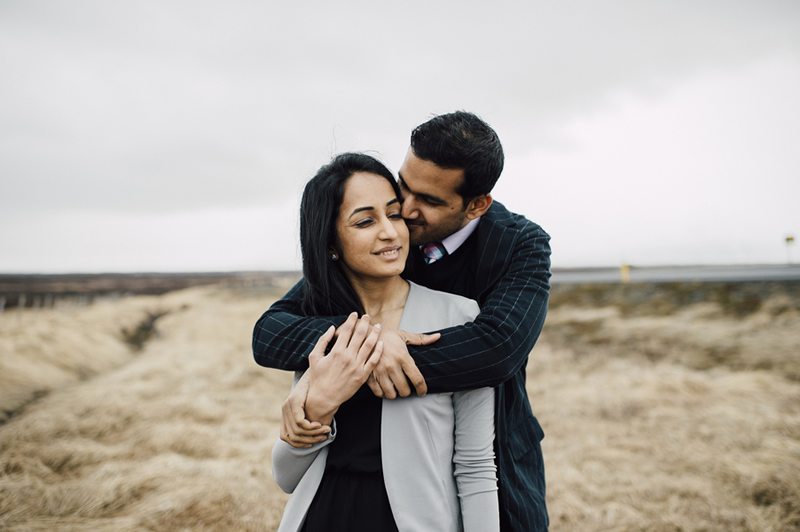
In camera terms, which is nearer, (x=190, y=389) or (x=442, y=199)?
(x=442, y=199)

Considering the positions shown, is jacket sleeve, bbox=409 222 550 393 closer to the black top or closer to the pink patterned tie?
the black top

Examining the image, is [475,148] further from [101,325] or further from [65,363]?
[101,325]

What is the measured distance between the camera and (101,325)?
48.7 feet

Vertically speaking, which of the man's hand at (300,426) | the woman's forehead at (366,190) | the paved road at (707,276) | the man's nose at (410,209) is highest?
the woman's forehead at (366,190)

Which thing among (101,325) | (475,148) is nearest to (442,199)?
(475,148)

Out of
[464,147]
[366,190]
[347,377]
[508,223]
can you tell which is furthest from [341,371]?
[464,147]

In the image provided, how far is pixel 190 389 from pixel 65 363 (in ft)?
11.7

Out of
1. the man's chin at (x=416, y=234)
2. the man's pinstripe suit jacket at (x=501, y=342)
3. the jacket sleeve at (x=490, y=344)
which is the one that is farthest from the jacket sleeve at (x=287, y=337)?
the man's chin at (x=416, y=234)

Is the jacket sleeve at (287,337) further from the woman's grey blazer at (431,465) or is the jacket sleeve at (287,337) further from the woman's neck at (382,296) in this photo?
the woman's grey blazer at (431,465)

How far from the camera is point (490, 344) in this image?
5.33ft

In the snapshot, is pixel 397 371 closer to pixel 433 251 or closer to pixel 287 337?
pixel 287 337

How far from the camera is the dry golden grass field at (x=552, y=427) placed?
4.44 metres

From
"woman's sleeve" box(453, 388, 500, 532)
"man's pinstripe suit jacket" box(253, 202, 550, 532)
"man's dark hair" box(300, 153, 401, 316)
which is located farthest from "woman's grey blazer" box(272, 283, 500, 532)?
"man's dark hair" box(300, 153, 401, 316)

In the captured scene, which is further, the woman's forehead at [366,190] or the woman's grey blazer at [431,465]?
the woman's forehead at [366,190]
